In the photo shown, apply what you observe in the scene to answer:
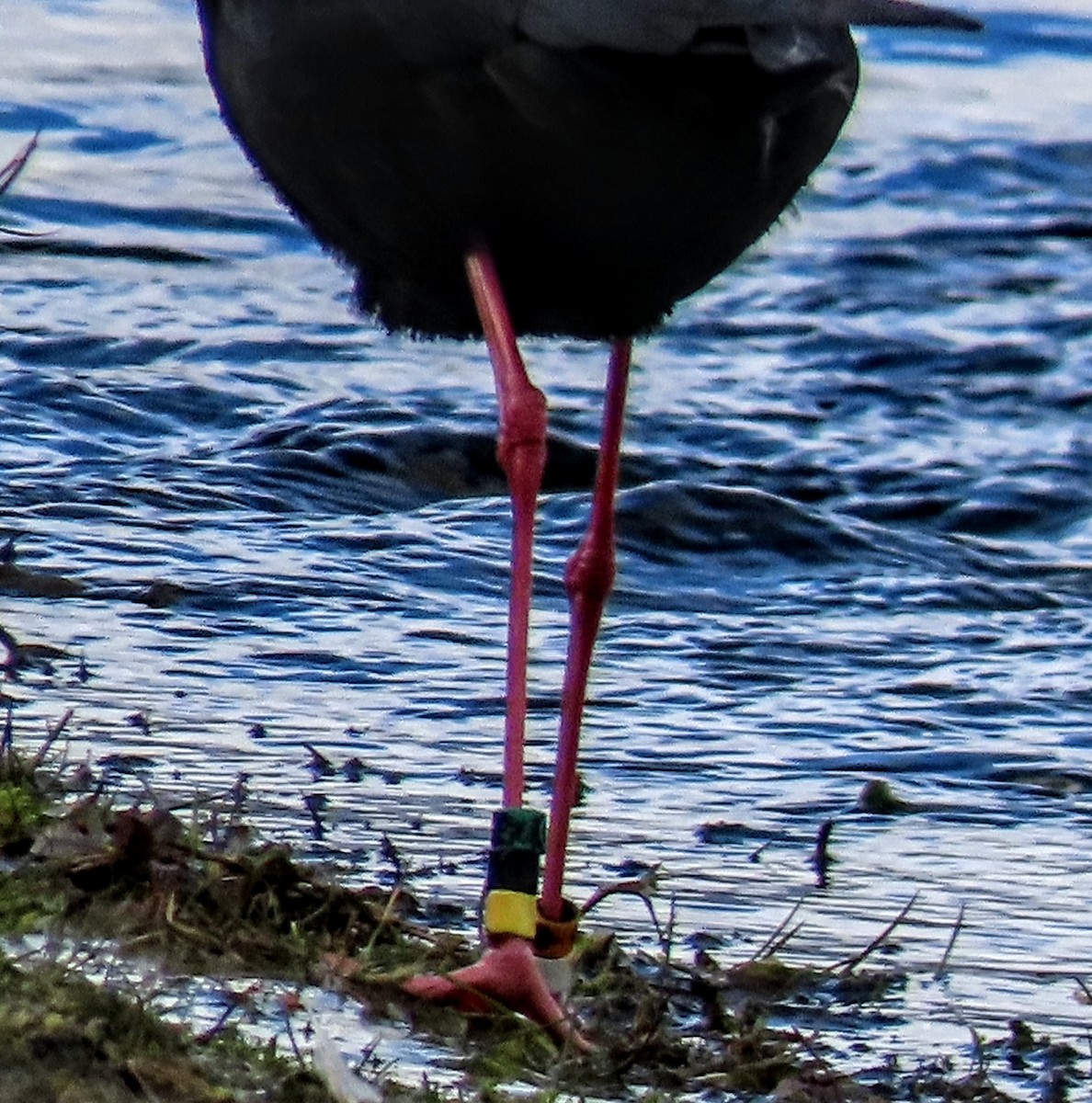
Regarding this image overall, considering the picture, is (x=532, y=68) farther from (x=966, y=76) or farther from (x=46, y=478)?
(x=966, y=76)

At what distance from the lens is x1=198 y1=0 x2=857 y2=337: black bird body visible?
14.4 ft

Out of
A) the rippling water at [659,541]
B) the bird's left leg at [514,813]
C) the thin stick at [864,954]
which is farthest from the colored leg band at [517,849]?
the rippling water at [659,541]

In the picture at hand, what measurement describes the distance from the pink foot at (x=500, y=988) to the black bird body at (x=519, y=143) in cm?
Result: 111

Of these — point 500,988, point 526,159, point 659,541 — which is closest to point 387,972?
point 500,988

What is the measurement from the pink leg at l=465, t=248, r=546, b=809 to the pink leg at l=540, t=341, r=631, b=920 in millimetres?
175

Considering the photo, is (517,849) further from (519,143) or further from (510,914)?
(519,143)

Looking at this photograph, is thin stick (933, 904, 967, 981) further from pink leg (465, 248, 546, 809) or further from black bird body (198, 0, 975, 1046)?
pink leg (465, 248, 546, 809)

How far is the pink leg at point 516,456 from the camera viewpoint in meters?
4.87

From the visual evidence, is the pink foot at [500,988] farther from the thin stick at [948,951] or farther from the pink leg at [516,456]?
the thin stick at [948,951]

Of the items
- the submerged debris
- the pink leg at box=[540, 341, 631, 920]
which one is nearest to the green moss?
the submerged debris

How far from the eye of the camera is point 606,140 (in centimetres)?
444

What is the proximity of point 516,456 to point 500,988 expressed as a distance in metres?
1.00

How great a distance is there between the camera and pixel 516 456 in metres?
5.16

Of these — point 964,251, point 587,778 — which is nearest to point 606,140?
point 587,778
